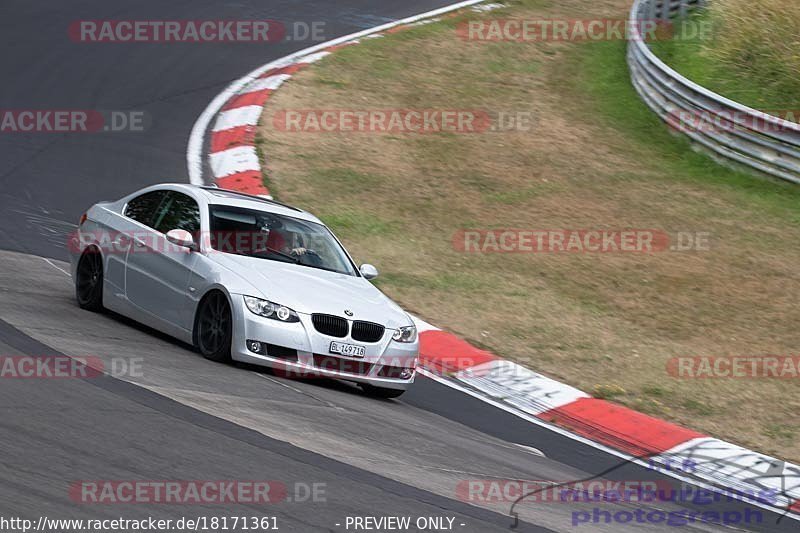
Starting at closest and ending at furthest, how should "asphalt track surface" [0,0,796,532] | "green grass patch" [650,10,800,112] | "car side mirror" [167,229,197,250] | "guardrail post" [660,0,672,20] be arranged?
"asphalt track surface" [0,0,796,532] < "car side mirror" [167,229,197,250] < "green grass patch" [650,10,800,112] < "guardrail post" [660,0,672,20]

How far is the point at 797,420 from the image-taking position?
9.94 meters

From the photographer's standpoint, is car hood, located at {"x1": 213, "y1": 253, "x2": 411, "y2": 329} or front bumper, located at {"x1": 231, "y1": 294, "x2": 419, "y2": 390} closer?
front bumper, located at {"x1": 231, "y1": 294, "x2": 419, "y2": 390}

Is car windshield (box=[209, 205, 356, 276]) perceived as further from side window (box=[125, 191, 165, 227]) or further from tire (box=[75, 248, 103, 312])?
tire (box=[75, 248, 103, 312])

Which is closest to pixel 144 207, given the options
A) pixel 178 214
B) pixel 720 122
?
pixel 178 214

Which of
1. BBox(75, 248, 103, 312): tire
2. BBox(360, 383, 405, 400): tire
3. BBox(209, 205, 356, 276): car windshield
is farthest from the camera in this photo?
BBox(75, 248, 103, 312): tire

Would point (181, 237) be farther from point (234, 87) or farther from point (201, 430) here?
point (234, 87)

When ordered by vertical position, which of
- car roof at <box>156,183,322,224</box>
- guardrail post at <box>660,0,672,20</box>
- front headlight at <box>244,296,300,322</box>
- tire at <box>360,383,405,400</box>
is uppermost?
guardrail post at <box>660,0,672,20</box>

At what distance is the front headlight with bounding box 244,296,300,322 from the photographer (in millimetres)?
8625

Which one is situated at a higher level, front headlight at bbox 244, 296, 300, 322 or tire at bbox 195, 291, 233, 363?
front headlight at bbox 244, 296, 300, 322

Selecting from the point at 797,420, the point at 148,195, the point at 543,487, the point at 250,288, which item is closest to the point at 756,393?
the point at 797,420

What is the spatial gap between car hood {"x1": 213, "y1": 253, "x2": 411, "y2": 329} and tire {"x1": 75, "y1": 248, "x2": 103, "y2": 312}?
148cm

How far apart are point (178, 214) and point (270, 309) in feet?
5.79

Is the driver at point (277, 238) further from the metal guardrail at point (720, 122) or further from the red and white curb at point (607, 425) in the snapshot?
the metal guardrail at point (720, 122)

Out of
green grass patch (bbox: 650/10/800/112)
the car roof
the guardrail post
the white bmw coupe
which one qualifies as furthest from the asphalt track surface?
the guardrail post
